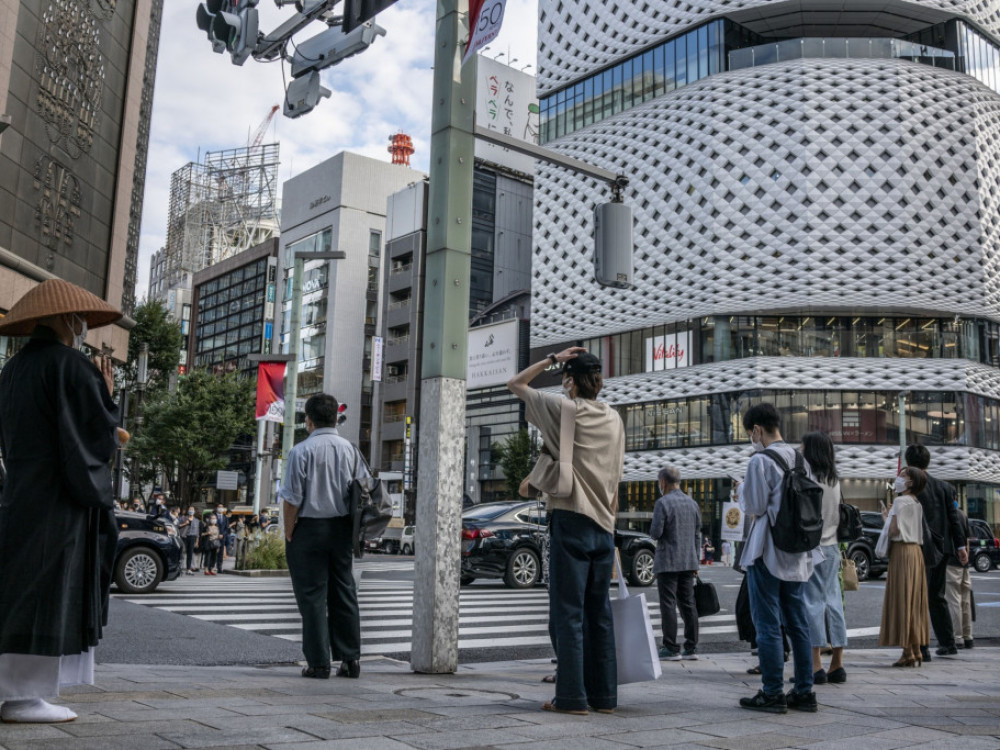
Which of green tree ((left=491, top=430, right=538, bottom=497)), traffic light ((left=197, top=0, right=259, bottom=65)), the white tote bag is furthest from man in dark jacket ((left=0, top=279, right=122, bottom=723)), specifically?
green tree ((left=491, top=430, right=538, bottom=497))

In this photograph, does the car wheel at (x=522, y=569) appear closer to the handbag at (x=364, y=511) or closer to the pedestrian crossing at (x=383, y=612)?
the pedestrian crossing at (x=383, y=612)

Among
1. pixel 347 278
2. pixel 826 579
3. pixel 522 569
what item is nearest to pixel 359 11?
pixel 826 579

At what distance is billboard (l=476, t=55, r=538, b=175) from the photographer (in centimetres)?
7462

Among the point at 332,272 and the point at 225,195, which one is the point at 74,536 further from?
the point at 225,195

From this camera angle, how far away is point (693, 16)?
5166cm

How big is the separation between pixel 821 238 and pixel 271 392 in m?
34.2

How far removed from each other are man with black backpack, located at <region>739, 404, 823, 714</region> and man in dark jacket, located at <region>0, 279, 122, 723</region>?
3407mm

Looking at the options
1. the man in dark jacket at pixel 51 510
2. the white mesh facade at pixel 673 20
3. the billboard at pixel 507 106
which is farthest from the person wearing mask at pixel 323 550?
the billboard at pixel 507 106

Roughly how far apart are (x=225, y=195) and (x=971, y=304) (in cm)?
10150

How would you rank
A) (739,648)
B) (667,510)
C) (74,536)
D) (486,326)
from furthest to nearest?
1. (486,326)
2. (739,648)
3. (667,510)
4. (74,536)

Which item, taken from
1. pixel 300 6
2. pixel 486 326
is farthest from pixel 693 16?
pixel 300 6

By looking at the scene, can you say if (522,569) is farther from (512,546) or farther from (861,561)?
(861,561)

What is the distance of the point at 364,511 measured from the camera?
6281 mm

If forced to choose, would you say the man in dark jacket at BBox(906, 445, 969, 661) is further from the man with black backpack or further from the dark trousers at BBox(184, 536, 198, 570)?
the dark trousers at BBox(184, 536, 198, 570)
